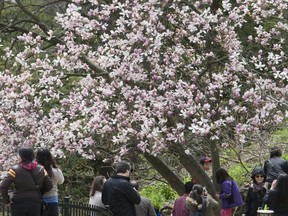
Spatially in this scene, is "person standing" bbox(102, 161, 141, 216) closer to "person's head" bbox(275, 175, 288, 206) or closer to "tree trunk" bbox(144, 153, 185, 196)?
"person's head" bbox(275, 175, 288, 206)

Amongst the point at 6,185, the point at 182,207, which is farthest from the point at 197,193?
the point at 6,185

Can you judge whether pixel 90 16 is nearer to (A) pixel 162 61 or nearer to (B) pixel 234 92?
(A) pixel 162 61

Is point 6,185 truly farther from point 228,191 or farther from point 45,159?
point 228,191

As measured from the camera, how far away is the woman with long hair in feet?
30.3

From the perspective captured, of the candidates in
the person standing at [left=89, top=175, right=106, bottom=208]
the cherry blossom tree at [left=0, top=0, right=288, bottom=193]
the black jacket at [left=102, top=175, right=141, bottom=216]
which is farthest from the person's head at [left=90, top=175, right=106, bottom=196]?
the black jacket at [left=102, top=175, right=141, bottom=216]

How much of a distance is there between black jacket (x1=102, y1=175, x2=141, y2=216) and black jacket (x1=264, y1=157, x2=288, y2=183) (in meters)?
2.36

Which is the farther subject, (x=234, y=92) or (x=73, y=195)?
(x=73, y=195)

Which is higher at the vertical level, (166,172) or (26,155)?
(26,155)

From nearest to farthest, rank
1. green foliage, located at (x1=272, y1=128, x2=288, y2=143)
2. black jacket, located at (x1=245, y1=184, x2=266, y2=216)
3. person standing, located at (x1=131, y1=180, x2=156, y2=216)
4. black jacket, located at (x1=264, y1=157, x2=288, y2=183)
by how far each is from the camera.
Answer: person standing, located at (x1=131, y1=180, x2=156, y2=216), black jacket, located at (x1=264, y1=157, x2=288, y2=183), black jacket, located at (x1=245, y1=184, x2=266, y2=216), green foliage, located at (x1=272, y1=128, x2=288, y2=143)

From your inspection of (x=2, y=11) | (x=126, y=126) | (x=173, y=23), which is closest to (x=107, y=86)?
(x=126, y=126)

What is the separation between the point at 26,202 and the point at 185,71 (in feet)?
12.5

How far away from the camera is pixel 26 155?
8.09 meters

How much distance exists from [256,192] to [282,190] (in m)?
1.12

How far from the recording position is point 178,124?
33.3ft
